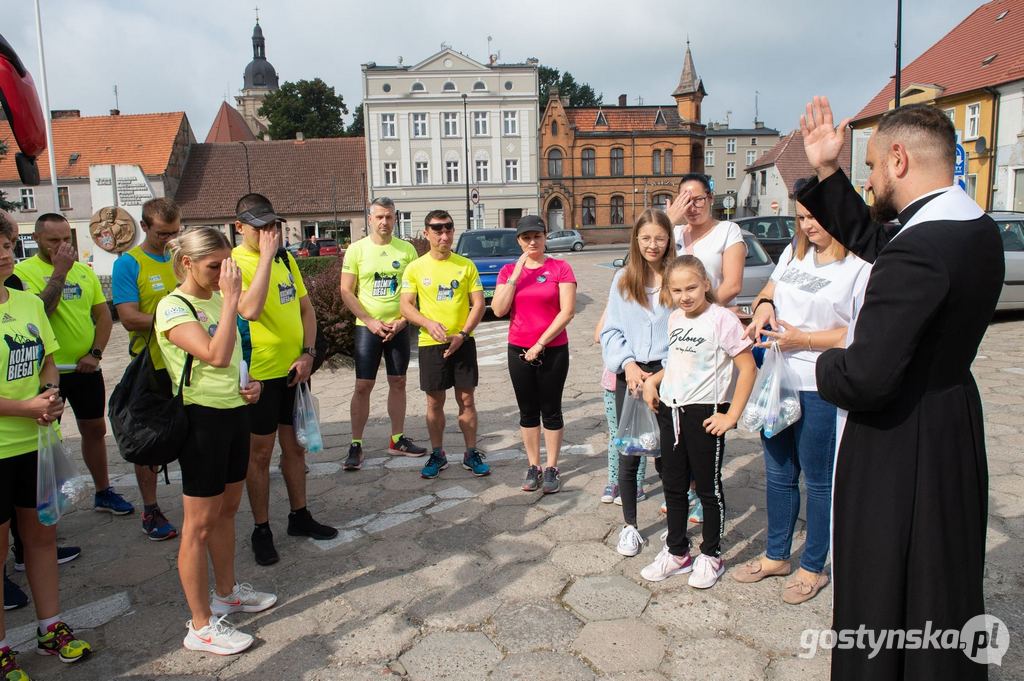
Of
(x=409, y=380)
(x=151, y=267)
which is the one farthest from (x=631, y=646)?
(x=409, y=380)

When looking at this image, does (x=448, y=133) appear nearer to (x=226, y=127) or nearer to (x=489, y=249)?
(x=226, y=127)

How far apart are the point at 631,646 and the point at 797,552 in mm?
1411

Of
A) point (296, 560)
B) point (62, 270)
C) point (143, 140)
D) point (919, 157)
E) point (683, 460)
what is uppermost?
point (143, 140)

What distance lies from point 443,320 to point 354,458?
1342 mm

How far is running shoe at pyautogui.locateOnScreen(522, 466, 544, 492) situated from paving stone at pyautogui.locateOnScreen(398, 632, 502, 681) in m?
1.80

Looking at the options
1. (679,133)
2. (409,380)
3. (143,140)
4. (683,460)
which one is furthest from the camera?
(679,133)

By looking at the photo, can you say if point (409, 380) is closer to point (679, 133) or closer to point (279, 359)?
point (279, 359)

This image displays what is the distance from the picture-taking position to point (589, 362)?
960cm

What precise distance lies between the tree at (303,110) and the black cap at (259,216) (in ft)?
207

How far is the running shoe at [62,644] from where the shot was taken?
3.07 metres

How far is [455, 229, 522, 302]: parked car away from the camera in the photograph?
12781 mm

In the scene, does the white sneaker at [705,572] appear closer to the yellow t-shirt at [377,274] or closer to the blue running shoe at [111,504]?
the yellow t-shirt at [377,274]

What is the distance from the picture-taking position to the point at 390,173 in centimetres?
5106

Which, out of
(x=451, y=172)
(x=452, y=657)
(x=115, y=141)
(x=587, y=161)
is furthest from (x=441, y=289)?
(x=115, y=141)
